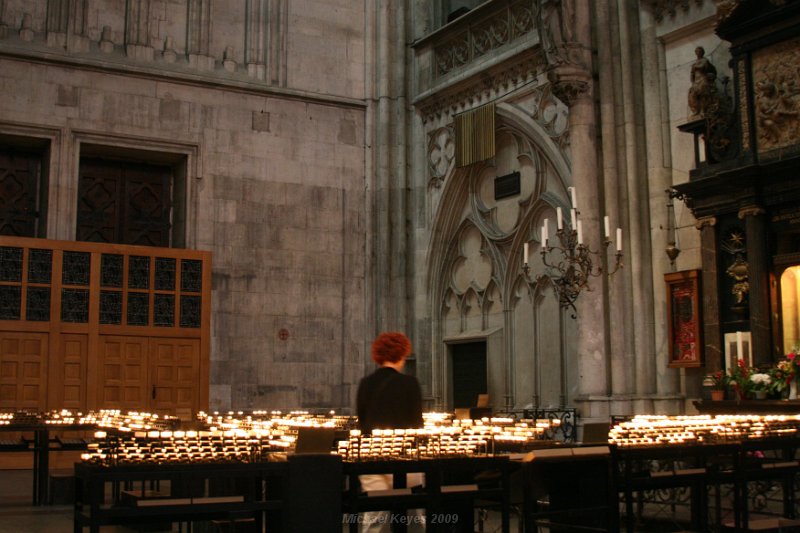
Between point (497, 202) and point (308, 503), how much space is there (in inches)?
479

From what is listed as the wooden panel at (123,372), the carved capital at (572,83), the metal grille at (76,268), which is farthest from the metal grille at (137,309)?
the carved capital at (572,83)

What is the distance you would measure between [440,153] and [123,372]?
688 cm

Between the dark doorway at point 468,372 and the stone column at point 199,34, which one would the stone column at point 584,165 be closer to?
the dark doorway at point 468,372

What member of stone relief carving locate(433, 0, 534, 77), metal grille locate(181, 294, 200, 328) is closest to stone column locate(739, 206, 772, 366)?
stone relief carving locate(433, 0, 534, 77)

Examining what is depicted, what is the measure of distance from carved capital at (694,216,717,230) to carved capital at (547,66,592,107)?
118 inches

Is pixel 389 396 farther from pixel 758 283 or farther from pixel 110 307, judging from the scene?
pixel 110 307

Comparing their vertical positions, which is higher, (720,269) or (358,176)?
(358,176)

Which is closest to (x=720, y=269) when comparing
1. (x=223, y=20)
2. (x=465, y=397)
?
(x=465, y=397)

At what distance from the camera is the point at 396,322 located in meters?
18.4

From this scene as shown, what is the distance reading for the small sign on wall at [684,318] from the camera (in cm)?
1203

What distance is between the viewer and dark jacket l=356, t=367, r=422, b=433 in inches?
247

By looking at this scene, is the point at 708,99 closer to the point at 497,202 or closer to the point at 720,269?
the point at 720,269

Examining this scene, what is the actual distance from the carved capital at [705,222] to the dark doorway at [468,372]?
5953 mm

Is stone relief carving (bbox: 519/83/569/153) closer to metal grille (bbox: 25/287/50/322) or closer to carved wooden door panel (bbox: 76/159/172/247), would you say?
carved wooden door panel (bbox: 76/159/172/247)
